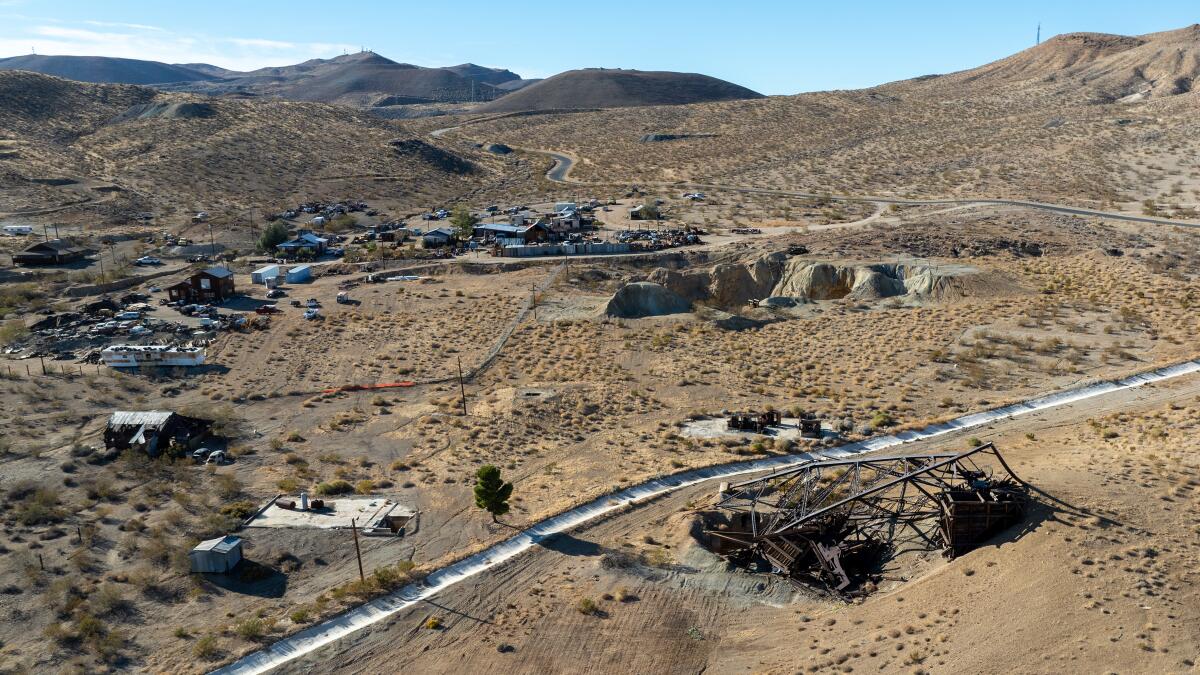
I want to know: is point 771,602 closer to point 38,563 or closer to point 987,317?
point 38,563

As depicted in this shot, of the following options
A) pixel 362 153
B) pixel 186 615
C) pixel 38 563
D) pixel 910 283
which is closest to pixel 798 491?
pixel 186 615

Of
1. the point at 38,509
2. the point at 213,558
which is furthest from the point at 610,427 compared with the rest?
the point at 38,509

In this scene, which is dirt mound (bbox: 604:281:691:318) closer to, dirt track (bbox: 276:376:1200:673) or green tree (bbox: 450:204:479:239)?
dirt track (bbox: 276:376:1200:673)

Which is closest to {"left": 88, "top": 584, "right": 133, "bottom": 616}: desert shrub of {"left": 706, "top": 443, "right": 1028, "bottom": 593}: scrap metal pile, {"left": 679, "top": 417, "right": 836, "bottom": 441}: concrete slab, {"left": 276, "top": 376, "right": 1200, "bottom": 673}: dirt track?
{"left": 276, "top": 376, "right": 1200, "bottom": 673}: dirt track

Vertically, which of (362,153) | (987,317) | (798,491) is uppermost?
(362,153)

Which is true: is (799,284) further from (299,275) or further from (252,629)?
(252,629)
